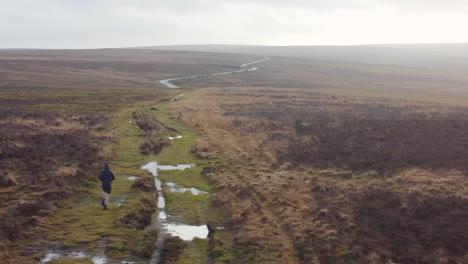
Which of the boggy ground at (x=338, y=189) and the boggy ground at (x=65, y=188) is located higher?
the boggy ground at (x=65, y=188)

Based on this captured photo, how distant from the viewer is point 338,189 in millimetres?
25172

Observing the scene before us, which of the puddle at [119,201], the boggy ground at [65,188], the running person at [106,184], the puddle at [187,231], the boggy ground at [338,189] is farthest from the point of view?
the puddle at [119,201]

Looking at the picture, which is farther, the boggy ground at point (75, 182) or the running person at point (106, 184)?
the running person at point (106, 184)

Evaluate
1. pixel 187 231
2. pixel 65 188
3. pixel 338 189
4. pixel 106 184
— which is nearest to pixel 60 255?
pixel 187 231

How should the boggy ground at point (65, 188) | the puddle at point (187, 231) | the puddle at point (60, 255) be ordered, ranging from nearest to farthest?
the puddle at point (60, 255) < the boggy ground at point (65, 188) < the puddle at point (187, 231)

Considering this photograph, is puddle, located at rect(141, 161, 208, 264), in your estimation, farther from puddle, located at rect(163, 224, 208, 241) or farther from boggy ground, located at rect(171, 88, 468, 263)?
boggy ground, located at rect(171, 88, 468, 263)

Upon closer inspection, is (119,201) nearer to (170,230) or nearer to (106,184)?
(106,184)

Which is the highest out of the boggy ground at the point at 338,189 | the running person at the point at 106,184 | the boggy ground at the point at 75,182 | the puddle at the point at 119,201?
the running person at the point at 106,184

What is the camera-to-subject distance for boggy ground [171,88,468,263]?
1725 cm

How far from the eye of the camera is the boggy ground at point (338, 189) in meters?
17.2

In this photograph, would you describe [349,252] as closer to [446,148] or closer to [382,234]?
[382,234]

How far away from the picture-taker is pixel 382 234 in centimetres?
1869

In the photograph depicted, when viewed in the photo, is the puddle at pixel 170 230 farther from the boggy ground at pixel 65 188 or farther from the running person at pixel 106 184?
the running person at pixel 106 184

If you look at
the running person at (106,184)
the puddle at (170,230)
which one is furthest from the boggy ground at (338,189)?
the running person at (106,184)
